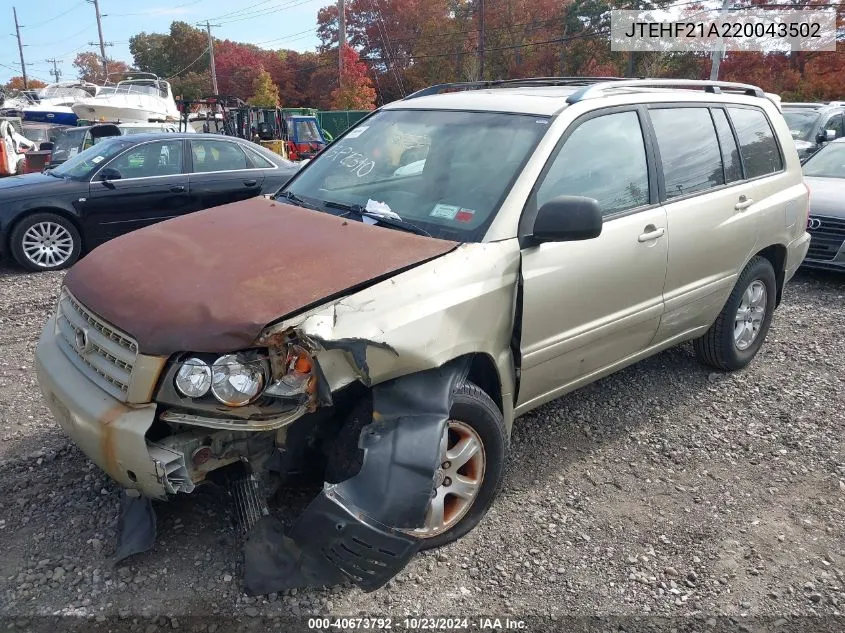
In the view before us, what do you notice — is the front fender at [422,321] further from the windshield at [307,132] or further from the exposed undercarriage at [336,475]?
the windshield at [307,132]

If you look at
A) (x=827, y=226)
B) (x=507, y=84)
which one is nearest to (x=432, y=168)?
(x=507, y=84)

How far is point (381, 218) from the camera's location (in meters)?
3.13

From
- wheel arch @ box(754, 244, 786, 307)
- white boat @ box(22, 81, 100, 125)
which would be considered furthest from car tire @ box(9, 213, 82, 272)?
white boat @ box(22, 81, 100, 125)

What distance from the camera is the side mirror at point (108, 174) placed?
25.2 ft

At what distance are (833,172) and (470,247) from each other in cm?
747

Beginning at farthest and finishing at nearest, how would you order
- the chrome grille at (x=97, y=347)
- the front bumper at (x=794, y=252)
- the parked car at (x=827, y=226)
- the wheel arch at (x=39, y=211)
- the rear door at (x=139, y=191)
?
the rear door at (x=139, y=191)
the wheel arch at (x=39, y=211)
the parked car at (x=827, y=226)
the front bumper at (x=794, y=252)
the chrome grille at (x=97, y=347)

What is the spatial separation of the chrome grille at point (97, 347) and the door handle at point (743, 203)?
3.58 m

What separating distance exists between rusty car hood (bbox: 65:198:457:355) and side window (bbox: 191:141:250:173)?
17.4ft

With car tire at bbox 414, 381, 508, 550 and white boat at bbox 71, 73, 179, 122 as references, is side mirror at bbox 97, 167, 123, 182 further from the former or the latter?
white boat at bbox 71, 73, 179, 122

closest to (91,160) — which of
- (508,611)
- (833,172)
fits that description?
(508,611)

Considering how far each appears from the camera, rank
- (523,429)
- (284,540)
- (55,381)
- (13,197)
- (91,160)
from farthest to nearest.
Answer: (91,160) → (13,197) → (523,429) → (55,381) → (284,540)

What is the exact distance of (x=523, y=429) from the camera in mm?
3893

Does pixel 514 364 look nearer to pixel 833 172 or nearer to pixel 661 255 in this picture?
pixel 661 255

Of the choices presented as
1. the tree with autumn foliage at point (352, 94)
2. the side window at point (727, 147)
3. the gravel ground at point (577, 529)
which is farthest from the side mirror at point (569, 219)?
the tree with autumn foliage at point (352, 94)
